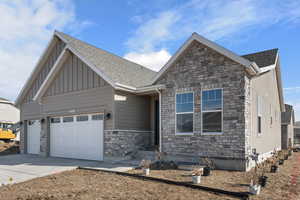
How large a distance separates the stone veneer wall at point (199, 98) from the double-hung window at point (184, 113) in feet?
0.69

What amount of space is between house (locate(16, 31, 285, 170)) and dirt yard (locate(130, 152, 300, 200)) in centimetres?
116

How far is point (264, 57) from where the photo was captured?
1158 centimetres

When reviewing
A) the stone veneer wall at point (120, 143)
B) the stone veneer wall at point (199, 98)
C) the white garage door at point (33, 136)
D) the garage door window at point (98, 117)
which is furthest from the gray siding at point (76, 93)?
the stone veneer wall at point (199, 98)

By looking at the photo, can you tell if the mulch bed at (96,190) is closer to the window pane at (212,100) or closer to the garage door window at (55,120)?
the window pane at (212,100)

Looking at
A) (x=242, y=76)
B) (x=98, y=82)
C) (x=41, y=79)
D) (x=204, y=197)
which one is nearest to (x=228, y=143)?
(x=242, y=76)

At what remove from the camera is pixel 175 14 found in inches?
392

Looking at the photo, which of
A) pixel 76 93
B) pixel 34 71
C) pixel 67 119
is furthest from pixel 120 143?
pixel 34 71

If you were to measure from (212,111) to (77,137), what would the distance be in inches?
291

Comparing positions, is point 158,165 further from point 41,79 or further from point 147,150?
point 41,79

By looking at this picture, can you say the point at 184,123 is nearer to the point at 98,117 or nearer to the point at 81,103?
the point at 98,117

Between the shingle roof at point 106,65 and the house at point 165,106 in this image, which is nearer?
the house at point 165,106

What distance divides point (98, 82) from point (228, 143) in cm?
674

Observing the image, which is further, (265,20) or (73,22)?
(73,22)

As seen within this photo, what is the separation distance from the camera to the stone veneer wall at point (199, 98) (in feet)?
27.7
